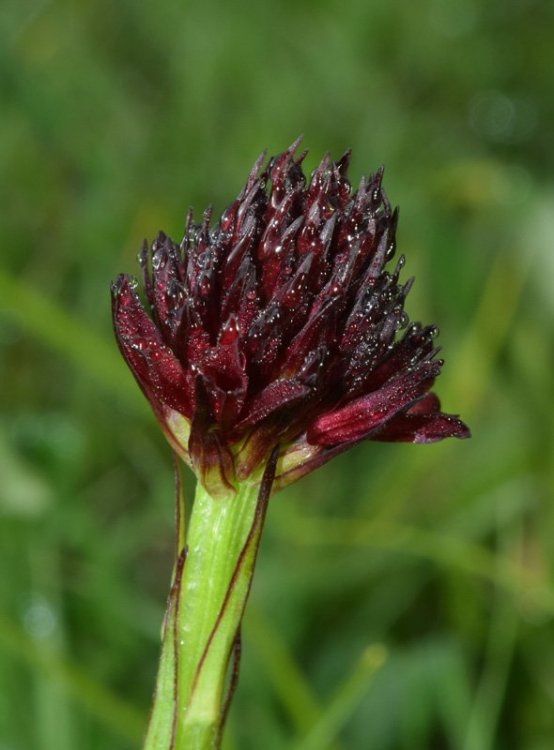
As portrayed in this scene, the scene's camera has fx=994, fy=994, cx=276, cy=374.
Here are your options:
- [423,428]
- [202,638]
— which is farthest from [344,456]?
[202,638]

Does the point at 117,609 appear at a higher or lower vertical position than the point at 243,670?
higher

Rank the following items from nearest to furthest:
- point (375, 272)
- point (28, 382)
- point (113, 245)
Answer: point (375, 272) < point (28, 382) < point (113, 245)

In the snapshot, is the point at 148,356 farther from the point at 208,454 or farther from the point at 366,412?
the point at 366,412

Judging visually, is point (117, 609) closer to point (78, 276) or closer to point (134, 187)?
point (78, 276)

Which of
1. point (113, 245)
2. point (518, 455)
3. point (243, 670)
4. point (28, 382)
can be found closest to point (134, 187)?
point (113, 245)

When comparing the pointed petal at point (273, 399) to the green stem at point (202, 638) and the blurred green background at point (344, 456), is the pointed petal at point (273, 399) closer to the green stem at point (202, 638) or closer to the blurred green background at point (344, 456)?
the green stem at point (202, 638)

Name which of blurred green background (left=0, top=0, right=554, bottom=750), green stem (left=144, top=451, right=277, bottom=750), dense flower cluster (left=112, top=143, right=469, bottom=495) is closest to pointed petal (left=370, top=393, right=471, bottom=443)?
dense flower cluster (left=112, top=143, right=469, bottom=495)

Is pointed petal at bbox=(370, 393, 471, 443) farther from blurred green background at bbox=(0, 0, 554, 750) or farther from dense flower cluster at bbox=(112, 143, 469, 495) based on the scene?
blurred green background at bbox=(0, 0, 554, 750)
